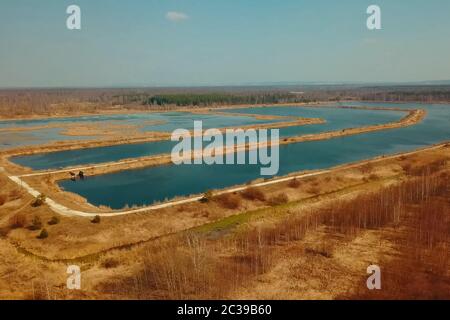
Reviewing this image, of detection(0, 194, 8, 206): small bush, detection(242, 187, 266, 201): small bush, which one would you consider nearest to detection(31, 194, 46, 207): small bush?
detection(0, 194, 8, 206): small bush

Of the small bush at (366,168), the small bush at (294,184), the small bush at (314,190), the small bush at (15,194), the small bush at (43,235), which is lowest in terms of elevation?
the small bush at (43,235)

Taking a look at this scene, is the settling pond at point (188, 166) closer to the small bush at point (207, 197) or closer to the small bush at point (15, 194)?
the small bush at point (207, 197)

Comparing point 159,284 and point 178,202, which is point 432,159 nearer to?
point 178,202

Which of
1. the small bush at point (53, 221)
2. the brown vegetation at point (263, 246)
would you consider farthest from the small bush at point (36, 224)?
the brown vegetation at point (263, 246)

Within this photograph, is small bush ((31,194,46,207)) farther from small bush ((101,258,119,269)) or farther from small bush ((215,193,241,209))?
small bush ((215,193,241,209))

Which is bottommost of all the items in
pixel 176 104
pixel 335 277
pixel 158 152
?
pixel 335 277
